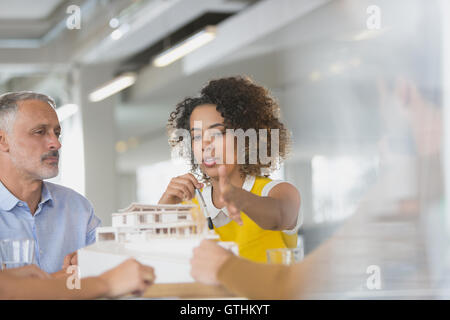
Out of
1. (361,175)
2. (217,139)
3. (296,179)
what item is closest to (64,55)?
(217,139)

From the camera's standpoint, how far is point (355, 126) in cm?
210

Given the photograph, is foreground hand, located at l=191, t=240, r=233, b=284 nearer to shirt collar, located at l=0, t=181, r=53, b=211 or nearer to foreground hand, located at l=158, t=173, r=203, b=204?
foreground hand, located at l=158, t=173, r=203, b=204

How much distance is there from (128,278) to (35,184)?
42 centimetres

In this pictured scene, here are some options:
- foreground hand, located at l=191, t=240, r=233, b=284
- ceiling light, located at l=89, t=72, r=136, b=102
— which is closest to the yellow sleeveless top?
foreground hand, located at l=191, t=240, r=233, b=284

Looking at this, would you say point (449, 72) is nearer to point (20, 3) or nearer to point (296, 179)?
point (296, 179)

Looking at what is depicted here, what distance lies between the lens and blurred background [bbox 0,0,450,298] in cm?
152

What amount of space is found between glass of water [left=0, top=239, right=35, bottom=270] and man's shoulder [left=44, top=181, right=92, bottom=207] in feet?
0.59

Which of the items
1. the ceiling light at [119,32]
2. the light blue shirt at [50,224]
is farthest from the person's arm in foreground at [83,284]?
the ceiling light at [119,32]

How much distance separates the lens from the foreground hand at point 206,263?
1.18 meters

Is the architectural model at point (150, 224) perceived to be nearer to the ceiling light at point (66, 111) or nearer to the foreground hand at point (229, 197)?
the foreground hand at point (229, 197)

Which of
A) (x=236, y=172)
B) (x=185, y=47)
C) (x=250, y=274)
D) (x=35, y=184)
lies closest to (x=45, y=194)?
(x=35, y=184)

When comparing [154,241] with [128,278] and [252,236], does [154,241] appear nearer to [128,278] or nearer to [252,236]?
[128,278]

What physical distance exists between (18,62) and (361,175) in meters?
1.05
